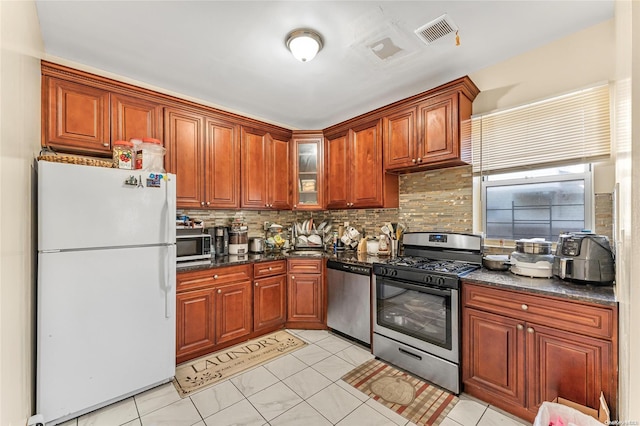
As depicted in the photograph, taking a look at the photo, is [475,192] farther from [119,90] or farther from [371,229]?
[119,90]

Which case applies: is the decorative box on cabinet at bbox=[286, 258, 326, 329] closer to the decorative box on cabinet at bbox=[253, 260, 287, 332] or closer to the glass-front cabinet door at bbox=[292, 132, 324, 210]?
the decorative box on cabinet at bbox=[253, 260, 287, 332]

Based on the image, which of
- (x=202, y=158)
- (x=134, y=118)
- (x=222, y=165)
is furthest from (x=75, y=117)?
(x=222, y=165)

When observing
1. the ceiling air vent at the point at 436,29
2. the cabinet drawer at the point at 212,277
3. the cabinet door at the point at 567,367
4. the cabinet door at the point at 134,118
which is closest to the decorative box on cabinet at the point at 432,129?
the ceiling air vent at the point at 436,29

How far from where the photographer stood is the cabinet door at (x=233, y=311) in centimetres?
262

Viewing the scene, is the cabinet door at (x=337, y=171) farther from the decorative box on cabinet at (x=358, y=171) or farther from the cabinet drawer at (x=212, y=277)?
the cabinet drawer at (x=212, y=277)

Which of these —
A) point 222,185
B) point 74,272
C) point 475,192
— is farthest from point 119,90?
point 475,192

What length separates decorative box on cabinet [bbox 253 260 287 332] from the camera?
290 cm

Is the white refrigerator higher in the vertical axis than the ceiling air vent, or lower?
lower

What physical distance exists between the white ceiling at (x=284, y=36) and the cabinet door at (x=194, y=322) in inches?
78.6

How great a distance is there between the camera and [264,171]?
3355 millimetres

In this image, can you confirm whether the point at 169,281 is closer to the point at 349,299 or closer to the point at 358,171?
the point at 349,299

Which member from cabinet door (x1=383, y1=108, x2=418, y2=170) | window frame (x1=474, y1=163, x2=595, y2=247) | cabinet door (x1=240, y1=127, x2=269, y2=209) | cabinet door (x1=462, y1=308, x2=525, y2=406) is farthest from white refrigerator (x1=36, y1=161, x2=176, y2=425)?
window frame (x1=474, y1=163, x2=595, y2=247)

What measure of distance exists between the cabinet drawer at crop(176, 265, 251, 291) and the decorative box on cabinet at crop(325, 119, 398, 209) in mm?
1361

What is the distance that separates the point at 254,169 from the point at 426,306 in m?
2.34
